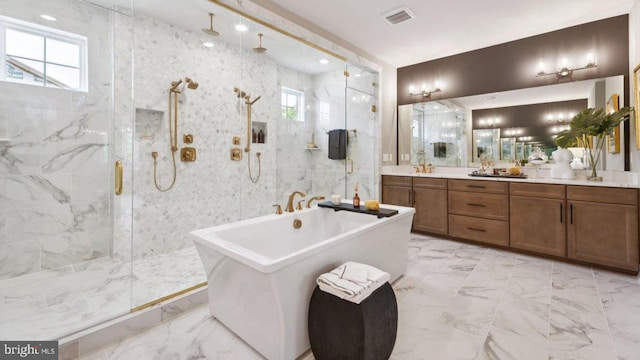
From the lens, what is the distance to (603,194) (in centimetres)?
279

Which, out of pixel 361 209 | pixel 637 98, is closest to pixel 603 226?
pixel 637 98

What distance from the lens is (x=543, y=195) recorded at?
3141 millimetres

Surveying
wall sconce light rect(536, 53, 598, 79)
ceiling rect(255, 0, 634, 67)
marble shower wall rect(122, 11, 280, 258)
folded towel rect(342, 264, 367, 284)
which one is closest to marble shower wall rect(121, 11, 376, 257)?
marble shower wall rect(122, 11, 280, 258)

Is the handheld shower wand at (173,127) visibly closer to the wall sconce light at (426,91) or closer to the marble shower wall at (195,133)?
the marble shower wall at (195,133)

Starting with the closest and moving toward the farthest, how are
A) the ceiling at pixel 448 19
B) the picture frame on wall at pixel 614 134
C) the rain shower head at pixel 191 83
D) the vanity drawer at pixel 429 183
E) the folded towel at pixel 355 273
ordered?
the folded towel at pixel 355 273
the ceiling at pixel 448 19
the picture frame on wall at pixel 614 134
the rain shower head at pixel 191 83
the vanity drawer at pixel 429 183

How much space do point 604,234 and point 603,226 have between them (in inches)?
3.1

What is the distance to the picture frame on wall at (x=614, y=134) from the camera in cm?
301

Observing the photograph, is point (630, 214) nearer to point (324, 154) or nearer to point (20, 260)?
point (324, 154)

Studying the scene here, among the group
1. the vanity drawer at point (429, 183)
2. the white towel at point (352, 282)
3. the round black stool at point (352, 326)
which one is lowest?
the round black stool at point (352, 326)

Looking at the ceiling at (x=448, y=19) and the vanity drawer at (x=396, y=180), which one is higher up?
the ceiling at (x=448, y=19)

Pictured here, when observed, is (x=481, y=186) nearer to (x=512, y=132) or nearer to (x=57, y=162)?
(x=512, y=132)

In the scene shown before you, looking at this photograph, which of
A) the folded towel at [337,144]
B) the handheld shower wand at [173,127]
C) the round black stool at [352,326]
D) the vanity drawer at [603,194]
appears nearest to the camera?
the round black stool at [352,326]

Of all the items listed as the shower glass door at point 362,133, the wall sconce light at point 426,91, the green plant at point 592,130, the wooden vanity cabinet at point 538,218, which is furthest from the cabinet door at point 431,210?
the wall sconce light at point 426,91

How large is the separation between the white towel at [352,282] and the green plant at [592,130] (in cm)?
304
